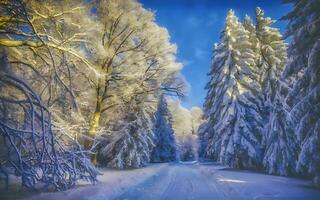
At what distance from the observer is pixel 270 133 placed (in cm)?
1775

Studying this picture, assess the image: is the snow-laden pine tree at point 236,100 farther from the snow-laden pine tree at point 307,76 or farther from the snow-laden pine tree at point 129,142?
the snow-laden pine tree at point 307,76

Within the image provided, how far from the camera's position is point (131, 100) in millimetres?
17516

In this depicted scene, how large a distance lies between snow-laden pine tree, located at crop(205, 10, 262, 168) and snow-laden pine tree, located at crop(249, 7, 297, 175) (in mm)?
1061

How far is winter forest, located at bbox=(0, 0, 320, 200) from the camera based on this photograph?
327 inches

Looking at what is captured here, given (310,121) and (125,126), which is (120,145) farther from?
(310,121)

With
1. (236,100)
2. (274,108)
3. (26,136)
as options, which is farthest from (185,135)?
(26,136)

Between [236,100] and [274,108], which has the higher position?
[236,100]

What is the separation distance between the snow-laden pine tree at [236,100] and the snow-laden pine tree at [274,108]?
3.48 feet

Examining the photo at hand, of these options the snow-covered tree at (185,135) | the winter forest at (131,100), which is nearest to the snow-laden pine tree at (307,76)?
the winter forest at (131,100)

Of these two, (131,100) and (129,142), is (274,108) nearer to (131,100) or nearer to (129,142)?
(131,100)

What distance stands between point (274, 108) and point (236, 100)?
4.49 metres

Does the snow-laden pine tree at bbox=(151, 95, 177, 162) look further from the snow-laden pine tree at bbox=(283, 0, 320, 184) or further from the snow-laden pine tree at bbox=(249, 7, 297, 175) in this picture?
Result: the snow-laden pine tree at bbox=(283, 0, 320, 184)

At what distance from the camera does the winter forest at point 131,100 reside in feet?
27.2

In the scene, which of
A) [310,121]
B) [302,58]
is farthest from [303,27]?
[310,121]
